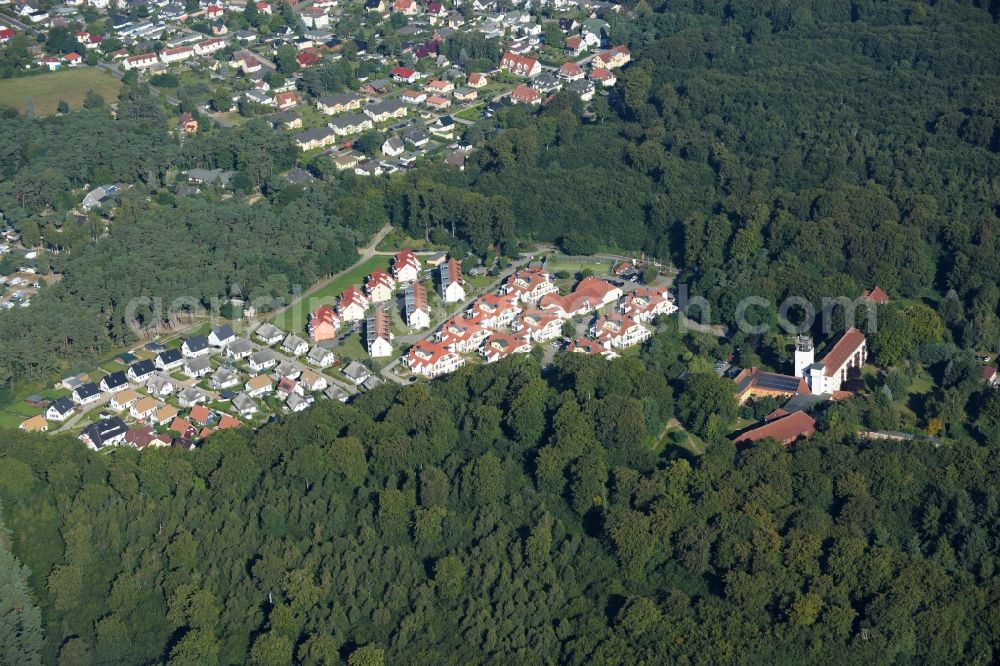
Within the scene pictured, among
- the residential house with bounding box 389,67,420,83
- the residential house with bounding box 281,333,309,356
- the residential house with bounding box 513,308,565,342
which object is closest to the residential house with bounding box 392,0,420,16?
the residential house with bounding box 389,67,420,83

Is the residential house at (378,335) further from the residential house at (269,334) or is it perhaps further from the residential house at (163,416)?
the residential house at (163,416)

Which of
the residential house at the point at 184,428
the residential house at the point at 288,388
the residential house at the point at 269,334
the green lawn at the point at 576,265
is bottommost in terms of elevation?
the green lawn at the point at 576,265

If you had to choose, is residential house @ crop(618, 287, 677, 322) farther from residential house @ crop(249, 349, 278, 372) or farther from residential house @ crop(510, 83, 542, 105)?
residential house @ crop(510, 83, 542, 105)

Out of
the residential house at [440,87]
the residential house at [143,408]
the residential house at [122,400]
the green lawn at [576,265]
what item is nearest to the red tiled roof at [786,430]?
the green lawn at [576,265]

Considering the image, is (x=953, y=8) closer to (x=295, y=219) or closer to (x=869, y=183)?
(x=869, y=183)

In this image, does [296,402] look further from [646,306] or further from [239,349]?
[646,306]

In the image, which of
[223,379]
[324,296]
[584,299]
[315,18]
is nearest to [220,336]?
[223,379]

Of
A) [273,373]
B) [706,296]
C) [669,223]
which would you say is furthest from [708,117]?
[273,373]
